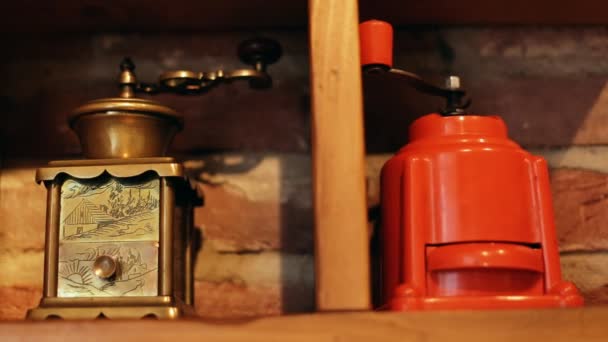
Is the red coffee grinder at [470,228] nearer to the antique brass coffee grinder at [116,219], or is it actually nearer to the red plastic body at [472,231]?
the red plastic body at [472,231]

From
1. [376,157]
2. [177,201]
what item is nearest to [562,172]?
[376,157]

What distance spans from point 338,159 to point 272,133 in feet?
1.17

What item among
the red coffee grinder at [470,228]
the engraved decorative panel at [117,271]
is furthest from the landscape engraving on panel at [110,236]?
the red coffee grinder at [470,228]

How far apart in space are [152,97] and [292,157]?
0.22m

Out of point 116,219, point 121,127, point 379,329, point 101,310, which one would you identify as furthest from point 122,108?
point 379,329

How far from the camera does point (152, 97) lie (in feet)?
3.60

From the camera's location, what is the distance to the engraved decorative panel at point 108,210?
854 mm

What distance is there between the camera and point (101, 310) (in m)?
0.82

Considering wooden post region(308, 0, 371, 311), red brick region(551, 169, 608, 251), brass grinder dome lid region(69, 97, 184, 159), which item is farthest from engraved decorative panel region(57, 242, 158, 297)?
red brick region(551, 169, 608, 251)

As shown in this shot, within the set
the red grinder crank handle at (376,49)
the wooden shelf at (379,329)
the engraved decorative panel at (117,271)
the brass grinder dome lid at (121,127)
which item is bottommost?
the wooden shelf at (379,329)

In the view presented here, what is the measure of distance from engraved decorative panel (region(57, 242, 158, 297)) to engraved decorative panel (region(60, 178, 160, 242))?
0.03ft

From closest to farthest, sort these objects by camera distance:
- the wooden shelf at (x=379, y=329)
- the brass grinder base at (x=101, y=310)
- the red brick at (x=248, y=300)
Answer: the wooden shelf at (x=379, y=329), the brass grinder base at (x=101, y=310), the red brick at (x=248, y=300)

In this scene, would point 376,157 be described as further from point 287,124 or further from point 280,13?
point 280,13

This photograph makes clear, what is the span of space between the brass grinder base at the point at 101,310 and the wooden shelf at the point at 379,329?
0.43ft
